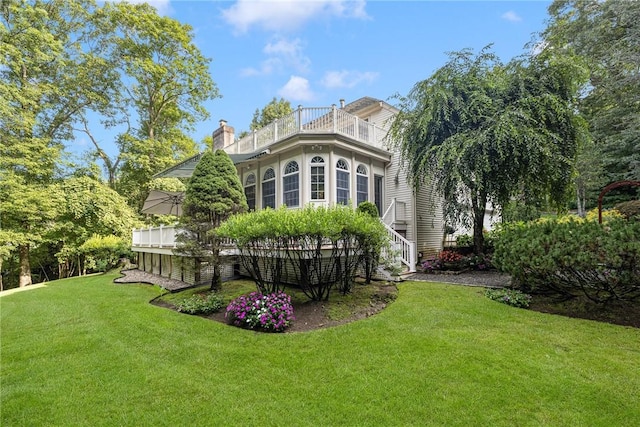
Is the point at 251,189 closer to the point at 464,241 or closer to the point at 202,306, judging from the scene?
the point at 202,306

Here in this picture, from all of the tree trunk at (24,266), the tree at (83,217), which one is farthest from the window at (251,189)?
the tree trunk at (24,266)

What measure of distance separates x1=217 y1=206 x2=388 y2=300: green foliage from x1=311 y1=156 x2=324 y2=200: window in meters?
4.22

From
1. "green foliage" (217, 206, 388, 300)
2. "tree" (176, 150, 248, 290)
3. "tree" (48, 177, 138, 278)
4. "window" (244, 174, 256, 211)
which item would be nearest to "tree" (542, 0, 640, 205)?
"green foliage" (217, 206, 388, 300)

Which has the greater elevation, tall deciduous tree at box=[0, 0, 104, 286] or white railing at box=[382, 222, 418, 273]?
tall deciduous tree at box=[0, 0, 104, 286]

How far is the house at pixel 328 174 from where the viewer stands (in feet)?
34.8

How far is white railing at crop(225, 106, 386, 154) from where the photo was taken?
10.6m

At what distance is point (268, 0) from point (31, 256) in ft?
69.3

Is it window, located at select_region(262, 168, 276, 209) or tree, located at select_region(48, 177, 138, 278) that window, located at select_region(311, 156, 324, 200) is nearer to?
window, located at select_region(262, 168, 276, 209)

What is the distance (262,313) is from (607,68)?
15.3m

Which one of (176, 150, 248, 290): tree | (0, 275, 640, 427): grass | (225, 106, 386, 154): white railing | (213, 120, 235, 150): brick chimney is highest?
(213, 120, 235, 150): brick chimney

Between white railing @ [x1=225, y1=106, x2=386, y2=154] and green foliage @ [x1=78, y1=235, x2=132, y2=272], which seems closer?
white railing @ [x1=225, y1=106, x2=386, y2=154]

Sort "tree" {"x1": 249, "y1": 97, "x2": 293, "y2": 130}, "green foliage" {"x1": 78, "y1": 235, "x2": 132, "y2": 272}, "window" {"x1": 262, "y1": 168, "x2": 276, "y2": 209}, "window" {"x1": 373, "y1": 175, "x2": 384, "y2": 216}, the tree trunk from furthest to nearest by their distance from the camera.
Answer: "tree" {"x1": 249, "y1": 97, "x2": 293, "y2": 130} < the tree trunk < "green foliage" {"x1": 78, "y1": 235, "x2": 132, "y2": 272} < "window" {"x1": 373, "y1": 175, "x2": 384, "y2": 216} < "window" {"x1": 262, "y1": 168, "x2": 276, "y2": 209}

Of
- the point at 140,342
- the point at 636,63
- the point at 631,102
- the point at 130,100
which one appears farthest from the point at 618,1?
the point at 130,100

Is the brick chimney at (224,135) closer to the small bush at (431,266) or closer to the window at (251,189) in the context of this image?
the window at (251,189)
